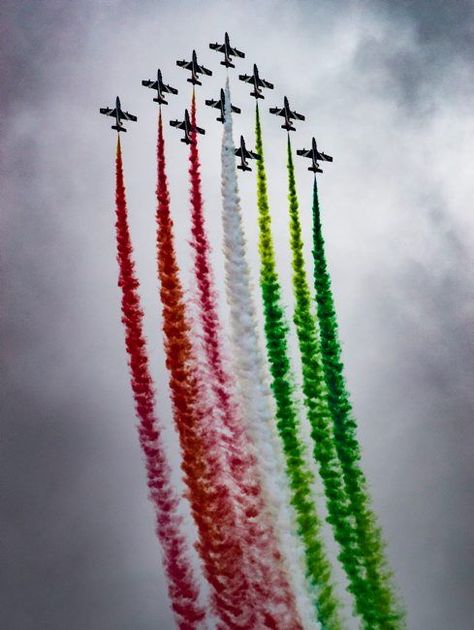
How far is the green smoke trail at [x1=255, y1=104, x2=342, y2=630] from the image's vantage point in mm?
51031

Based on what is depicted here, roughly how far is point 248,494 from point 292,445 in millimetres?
3713

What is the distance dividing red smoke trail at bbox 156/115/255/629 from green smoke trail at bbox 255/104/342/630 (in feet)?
13.0

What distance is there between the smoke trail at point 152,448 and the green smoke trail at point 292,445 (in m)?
6.42

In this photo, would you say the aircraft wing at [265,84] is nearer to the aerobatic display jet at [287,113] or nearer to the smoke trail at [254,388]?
the aerobatic display jet at [287,113]

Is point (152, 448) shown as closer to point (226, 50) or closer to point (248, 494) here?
point (248, 494)

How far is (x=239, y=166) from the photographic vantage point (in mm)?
61125

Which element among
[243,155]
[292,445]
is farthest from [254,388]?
[243,155]

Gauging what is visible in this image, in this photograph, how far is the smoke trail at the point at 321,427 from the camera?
5238cm

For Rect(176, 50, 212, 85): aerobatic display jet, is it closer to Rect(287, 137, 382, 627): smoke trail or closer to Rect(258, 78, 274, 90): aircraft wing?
Rect(258, 78, 274, 90): aircraft wing

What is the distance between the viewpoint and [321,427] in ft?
177

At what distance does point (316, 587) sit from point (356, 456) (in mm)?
7577

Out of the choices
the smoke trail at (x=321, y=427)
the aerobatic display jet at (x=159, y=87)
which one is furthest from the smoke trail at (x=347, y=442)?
the aerobatic display jet at (x=159, y=87)

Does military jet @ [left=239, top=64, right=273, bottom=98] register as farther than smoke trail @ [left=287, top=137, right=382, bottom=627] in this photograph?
Yes

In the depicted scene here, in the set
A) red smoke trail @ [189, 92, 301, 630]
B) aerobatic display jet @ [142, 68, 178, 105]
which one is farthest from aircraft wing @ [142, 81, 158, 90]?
red smoke trail @ [189, 92, 301, 630]
